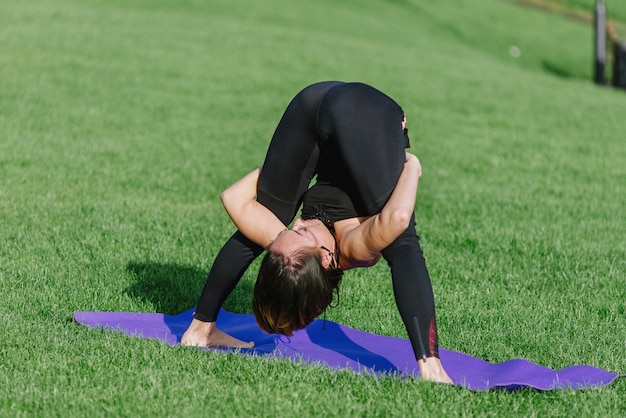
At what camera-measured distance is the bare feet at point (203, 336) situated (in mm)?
5152

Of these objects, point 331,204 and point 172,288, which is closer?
point 331,204

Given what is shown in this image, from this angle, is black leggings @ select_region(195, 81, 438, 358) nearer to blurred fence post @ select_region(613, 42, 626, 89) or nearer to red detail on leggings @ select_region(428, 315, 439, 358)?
red detail on leggings @ select_region(428, 315, 439, 358)

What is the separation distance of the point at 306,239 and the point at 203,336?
108 cm

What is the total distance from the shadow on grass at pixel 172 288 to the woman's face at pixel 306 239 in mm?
1819

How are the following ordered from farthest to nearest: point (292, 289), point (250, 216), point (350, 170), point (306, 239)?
point (250, 216)
point (350, 170)
point (306, 239)
point (292, 289)

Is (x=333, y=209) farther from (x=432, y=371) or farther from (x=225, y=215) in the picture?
(x=225, y=215)

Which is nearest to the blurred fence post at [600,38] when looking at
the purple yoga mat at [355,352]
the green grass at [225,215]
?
the green grass at [225,215]

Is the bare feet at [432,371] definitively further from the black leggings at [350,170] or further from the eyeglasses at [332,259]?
the eyeglasses at [332,259]

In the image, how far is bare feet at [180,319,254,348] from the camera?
203 inches

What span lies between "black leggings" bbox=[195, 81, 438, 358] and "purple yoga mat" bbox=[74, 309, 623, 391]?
0.40 m

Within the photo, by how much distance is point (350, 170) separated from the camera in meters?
4.66

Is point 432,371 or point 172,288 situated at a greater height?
point 432,371

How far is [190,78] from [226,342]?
1062cm

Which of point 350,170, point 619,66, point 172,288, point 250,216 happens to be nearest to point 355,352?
point 250,216
